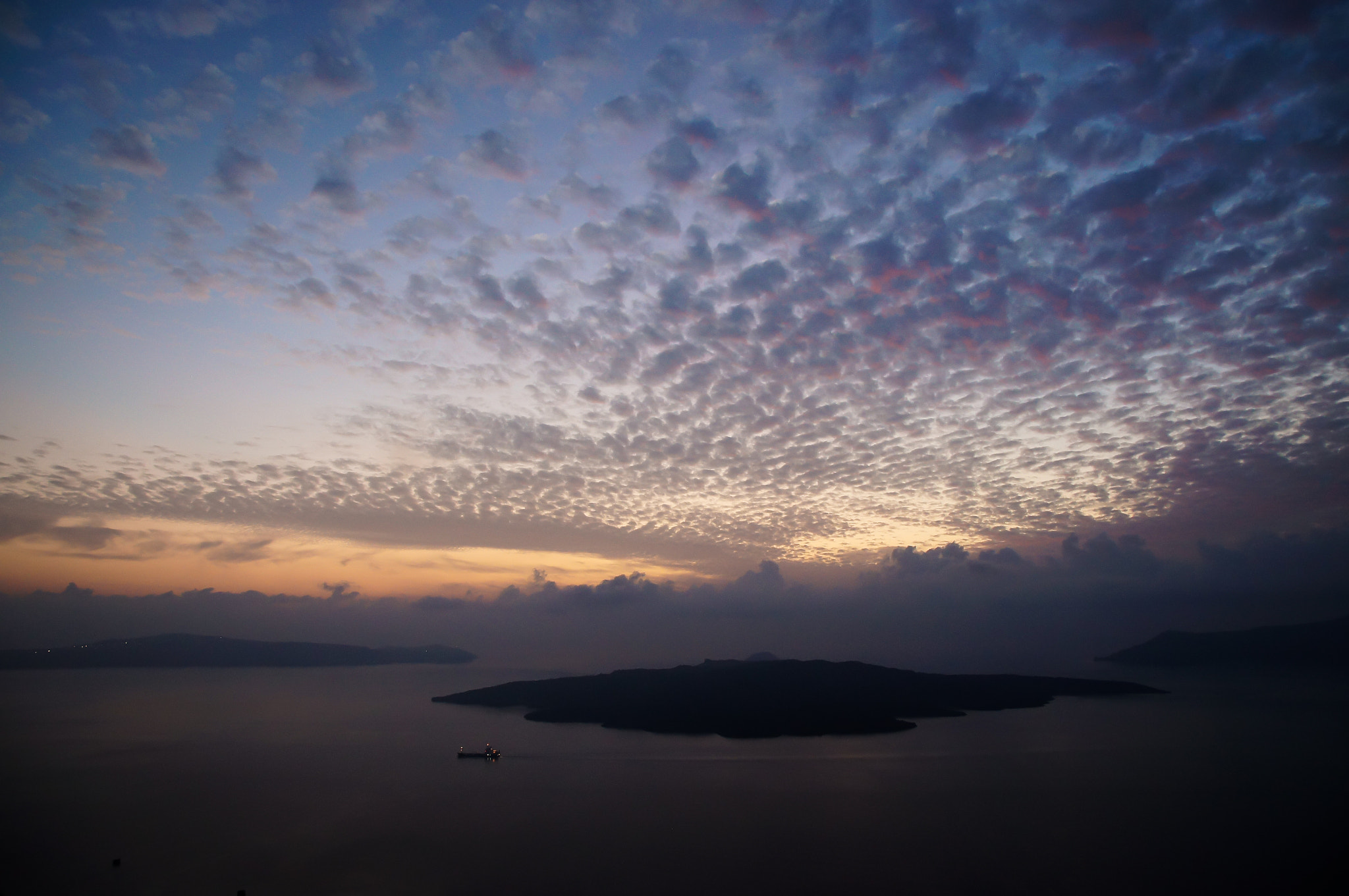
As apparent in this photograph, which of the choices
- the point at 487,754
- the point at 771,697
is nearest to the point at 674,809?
the point at 487,754

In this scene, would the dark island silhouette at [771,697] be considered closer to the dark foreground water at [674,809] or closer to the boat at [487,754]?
the dark foreground water at [674,809]

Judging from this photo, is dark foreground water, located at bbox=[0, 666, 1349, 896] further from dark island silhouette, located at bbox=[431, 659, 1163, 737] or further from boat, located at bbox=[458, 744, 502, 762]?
dark island silhouette, located at bbox=[431, 659, 1163, 737]

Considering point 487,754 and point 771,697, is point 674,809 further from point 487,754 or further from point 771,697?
point 771,697

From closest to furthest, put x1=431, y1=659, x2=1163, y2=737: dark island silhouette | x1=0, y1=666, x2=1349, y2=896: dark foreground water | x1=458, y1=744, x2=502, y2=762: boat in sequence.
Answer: x1=0, y1=666, x2=1349, y2=896: dark foreground water < x1=458, y1=744, x2=502, y2=762: boat < x1=431, y1=659, x2=1163, y2=737: dark island silhouette

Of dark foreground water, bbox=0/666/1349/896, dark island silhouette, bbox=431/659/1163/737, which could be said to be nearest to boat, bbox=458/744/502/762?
dark foreground water, bbox=0/666/1349/896

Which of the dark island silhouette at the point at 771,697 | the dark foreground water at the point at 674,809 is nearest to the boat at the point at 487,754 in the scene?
the dark foreground water at the point at 674,809

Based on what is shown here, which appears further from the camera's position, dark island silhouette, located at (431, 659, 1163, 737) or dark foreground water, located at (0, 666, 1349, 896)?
dark island silhouette, located at (431, 659, 1163, 737)

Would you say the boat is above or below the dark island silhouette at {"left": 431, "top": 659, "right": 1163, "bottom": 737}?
below
